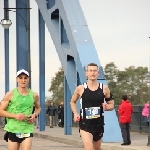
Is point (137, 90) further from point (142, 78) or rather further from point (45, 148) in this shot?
point (45, 148)

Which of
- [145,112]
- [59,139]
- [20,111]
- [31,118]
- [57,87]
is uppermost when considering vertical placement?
[57,87]

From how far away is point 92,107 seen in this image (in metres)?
11.3

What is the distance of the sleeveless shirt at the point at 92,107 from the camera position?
1123 centimetres

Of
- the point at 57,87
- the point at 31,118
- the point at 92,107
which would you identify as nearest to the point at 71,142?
the point at 92,107

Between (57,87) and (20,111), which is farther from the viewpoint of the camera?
(57,87)

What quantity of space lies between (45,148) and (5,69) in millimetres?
27801

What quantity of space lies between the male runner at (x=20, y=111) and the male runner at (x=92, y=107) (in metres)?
0.71

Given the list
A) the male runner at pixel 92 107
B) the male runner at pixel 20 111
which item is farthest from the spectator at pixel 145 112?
the male runner at pixel 20 111

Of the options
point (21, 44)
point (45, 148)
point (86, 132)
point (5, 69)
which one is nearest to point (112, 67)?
point (5, 69)

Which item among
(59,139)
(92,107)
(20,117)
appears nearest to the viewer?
(20,117)

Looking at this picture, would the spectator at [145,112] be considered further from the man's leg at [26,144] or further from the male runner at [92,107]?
the man's leg at [26,144]

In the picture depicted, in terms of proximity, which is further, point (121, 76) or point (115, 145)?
point (121, 76)

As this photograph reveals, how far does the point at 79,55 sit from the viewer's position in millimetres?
25625

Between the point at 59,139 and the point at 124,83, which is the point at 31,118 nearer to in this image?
the point at 59,139
